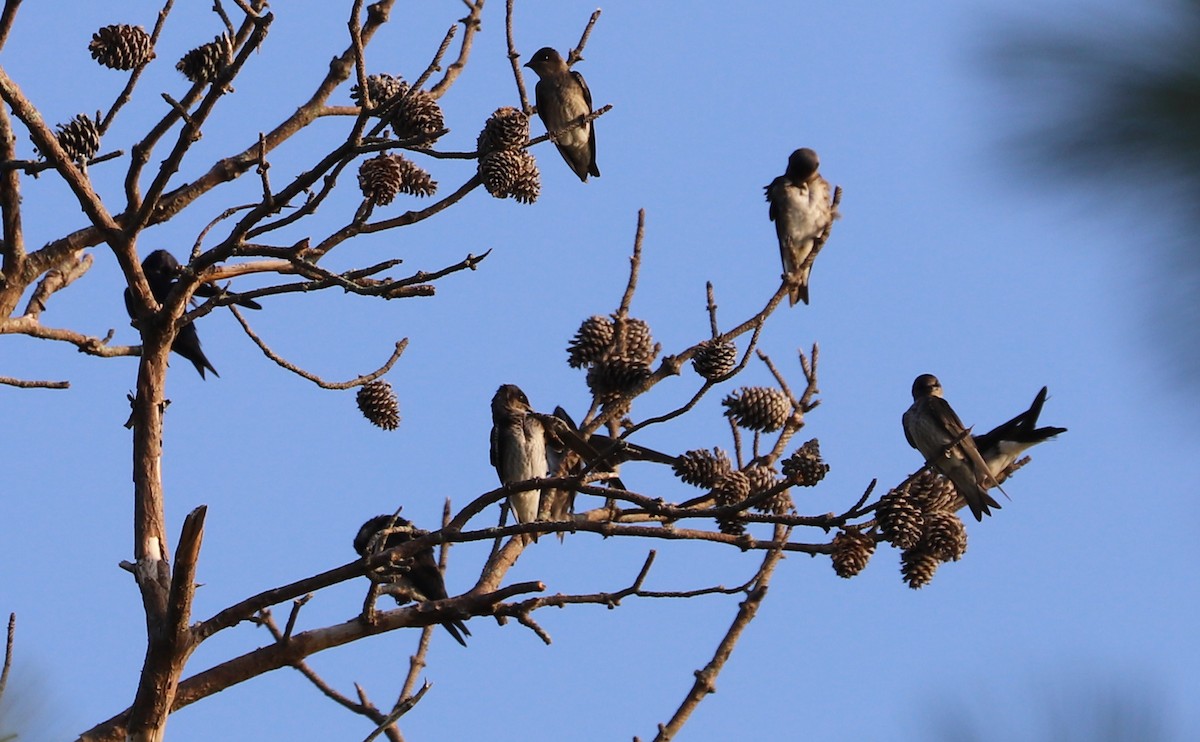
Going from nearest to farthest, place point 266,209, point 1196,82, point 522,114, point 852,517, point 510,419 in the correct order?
1. point 1196,82
2. point 852,517
3. point 266,209
4. point 522,114
5. point 510,419

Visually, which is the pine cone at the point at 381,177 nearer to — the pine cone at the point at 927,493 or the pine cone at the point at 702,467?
the pine cone at the point at 702,467

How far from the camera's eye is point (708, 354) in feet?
12.8

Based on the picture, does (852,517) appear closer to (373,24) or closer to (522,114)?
(522,114)

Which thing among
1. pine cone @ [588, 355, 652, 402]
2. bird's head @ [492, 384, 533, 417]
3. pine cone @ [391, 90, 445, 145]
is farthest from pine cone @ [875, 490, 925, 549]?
bird's head @ [492, 384, 533, 417]

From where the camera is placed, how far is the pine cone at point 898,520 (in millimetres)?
3484

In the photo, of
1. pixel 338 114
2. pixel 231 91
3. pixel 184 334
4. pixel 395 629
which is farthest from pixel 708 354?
pixel 184 334

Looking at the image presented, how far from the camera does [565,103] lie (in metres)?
8.05

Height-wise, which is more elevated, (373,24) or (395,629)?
(373,24)

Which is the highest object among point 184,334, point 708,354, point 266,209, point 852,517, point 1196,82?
point 184,334

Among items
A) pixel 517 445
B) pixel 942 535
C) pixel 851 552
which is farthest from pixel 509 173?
pixel 517 445

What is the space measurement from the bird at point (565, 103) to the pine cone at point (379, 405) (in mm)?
3587

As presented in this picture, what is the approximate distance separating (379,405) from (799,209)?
3.87m

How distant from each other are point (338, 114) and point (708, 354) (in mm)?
1829

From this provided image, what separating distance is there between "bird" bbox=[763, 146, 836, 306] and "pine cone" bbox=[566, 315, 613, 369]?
3.31m
